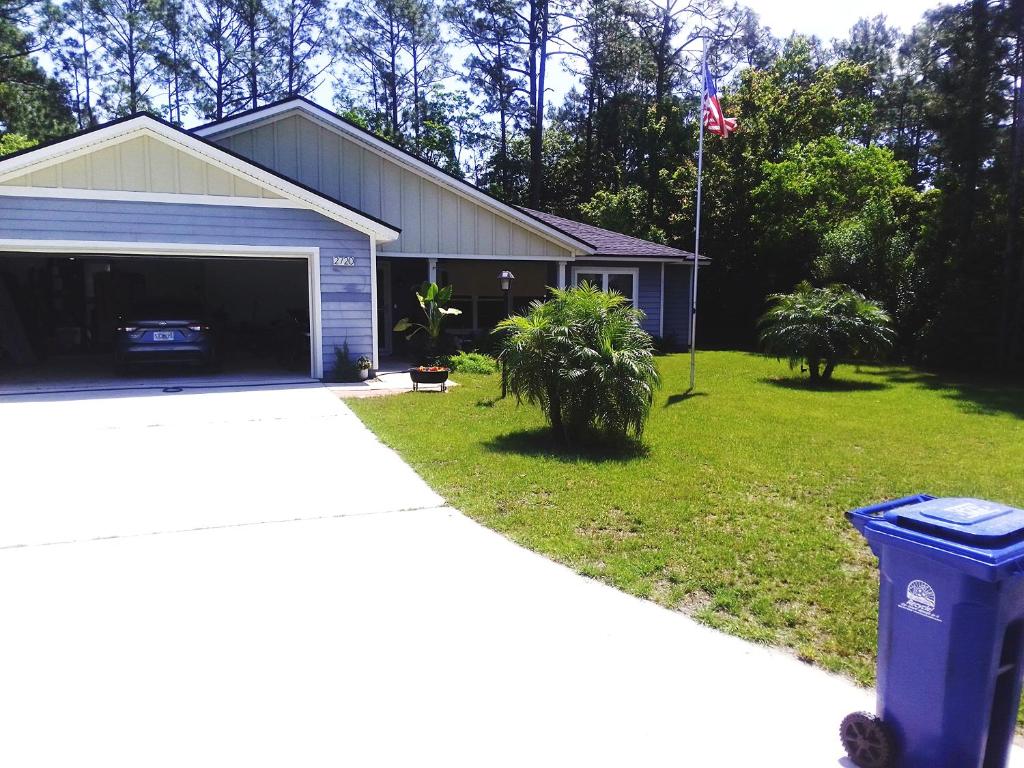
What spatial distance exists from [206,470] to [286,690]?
4009 mm

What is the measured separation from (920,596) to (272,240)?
37.2ft

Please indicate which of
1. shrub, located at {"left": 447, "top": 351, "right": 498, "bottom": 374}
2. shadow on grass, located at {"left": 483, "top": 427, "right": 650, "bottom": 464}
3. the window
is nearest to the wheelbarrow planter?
shrub, located at {"left": 447, "top": 351, "right": 498, "bottom": 374}

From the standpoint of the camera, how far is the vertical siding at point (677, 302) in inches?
819

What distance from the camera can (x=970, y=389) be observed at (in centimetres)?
1283

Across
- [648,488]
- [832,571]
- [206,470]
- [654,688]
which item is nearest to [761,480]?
[648,488]

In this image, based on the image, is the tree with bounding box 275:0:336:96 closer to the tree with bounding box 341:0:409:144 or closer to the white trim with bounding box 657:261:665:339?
the tree with bounding box 341:0:409:144

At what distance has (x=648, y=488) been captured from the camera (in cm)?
601

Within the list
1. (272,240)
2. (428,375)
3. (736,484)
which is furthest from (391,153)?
(736,484)

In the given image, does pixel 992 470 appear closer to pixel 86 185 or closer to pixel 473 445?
pixel 473 445

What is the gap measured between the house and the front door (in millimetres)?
44

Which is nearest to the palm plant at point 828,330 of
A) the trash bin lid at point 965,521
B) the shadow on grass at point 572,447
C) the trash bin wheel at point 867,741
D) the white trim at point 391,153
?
the white trim at point 391,153

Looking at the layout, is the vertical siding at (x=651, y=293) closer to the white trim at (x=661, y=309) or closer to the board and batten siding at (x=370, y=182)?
the white trim at (x=661, y=309)

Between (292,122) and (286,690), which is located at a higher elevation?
(292,122)

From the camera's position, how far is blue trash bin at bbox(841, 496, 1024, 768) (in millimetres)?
2207
